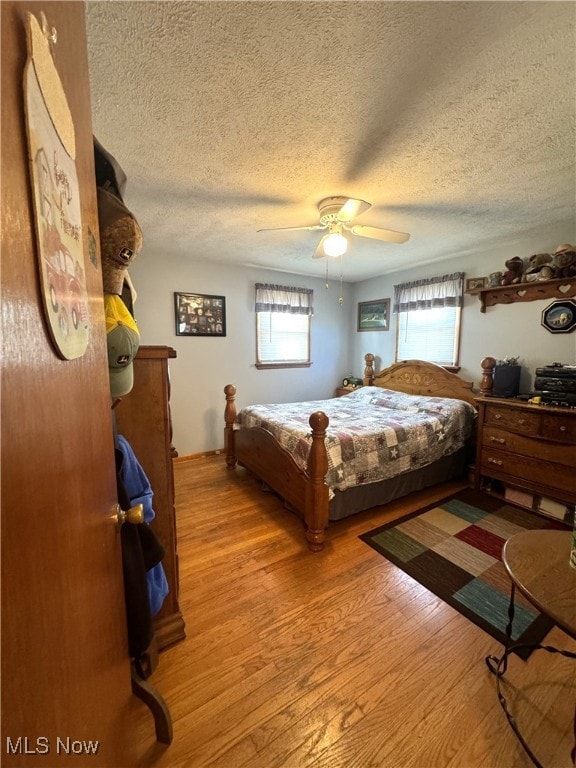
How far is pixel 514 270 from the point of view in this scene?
2869 mm

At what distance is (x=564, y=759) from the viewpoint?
1.03m

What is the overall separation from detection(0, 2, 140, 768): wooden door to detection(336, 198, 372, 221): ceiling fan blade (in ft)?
5.07

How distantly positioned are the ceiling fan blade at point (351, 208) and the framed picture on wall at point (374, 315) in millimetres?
2413

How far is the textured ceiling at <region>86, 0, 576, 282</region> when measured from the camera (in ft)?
3.27

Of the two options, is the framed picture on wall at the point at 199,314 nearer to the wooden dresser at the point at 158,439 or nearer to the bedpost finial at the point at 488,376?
the wooden dresser at the point at 158,439

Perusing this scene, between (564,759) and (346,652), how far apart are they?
760mm

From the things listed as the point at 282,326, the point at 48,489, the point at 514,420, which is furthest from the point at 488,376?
the point at 48,489


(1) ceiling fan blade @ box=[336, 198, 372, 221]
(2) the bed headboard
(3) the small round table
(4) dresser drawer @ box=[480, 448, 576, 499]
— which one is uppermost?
(1) ceiling fan blade @ box=[336, 198, 372, 221]

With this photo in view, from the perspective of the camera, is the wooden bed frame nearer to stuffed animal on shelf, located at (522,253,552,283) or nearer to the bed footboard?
the bed footboard

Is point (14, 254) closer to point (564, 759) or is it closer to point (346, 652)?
point (346, 652)

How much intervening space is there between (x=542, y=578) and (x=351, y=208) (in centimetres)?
209

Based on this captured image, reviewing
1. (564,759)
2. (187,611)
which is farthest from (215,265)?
(564,759)

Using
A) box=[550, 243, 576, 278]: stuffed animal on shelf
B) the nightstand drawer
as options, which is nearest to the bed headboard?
the nightstand drawer

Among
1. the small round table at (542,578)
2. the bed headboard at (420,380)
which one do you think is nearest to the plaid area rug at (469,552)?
the small round table at (542,578)
